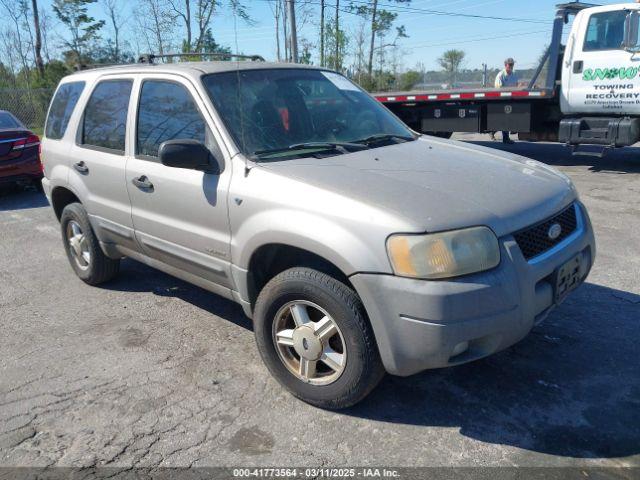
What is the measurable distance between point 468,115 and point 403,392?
30.9 ft

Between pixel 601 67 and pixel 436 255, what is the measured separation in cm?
824

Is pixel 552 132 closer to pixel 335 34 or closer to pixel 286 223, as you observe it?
pixel 286 223

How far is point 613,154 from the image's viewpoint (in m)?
11.4

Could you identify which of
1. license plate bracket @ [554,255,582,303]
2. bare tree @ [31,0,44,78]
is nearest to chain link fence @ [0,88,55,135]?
bare tree @ [31,0,44,78]

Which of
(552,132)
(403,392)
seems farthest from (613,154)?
(403,392)

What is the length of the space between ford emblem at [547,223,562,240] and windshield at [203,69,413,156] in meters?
1.30

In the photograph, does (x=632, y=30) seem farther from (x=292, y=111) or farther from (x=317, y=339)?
(x=317, y=339)

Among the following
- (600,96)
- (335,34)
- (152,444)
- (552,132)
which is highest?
(335,34)

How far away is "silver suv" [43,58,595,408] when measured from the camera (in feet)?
8.30

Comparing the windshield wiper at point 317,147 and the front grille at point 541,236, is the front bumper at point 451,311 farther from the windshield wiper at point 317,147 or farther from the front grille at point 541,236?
the windshield wiper at point 317,147

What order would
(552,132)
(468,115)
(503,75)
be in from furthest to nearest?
1. (503,75)
2. (468,115)
3. (552,132)

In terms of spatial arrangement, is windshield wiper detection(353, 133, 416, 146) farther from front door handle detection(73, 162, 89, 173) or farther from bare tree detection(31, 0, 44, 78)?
bare tree detection(31, 0, 44, 78)

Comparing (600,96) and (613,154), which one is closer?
(600,96)

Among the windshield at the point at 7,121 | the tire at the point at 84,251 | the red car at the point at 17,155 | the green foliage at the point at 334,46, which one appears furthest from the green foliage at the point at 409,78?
the tire at the point at 84,251
